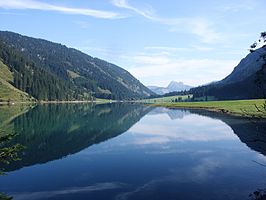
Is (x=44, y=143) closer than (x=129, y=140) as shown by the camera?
Yes

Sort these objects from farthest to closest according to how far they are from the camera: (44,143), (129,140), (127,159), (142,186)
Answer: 1. (129,140)
2. (44,143)
3. (127,159)
4. (142,186)

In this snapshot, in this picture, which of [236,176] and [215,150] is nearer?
[236,176]

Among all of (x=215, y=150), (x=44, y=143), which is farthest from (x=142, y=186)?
(x=44, y=143)

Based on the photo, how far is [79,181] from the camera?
114 feet

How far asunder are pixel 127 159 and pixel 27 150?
16.6 m

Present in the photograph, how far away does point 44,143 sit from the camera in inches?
2347

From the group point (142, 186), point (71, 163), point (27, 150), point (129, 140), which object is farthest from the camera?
point (129, 140)

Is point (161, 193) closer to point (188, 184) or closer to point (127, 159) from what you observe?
point (188, 184)

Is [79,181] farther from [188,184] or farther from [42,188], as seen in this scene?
[188,184]

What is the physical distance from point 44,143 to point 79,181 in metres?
27.0

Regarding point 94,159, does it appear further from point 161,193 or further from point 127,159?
point 161,193

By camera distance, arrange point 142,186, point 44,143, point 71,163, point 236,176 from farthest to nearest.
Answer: point 44,143 → point 71,163 → point 236,176 → point 142,186

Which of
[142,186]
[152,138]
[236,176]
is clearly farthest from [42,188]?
[152,138]

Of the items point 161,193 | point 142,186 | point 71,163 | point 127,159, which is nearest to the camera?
point 161,193
